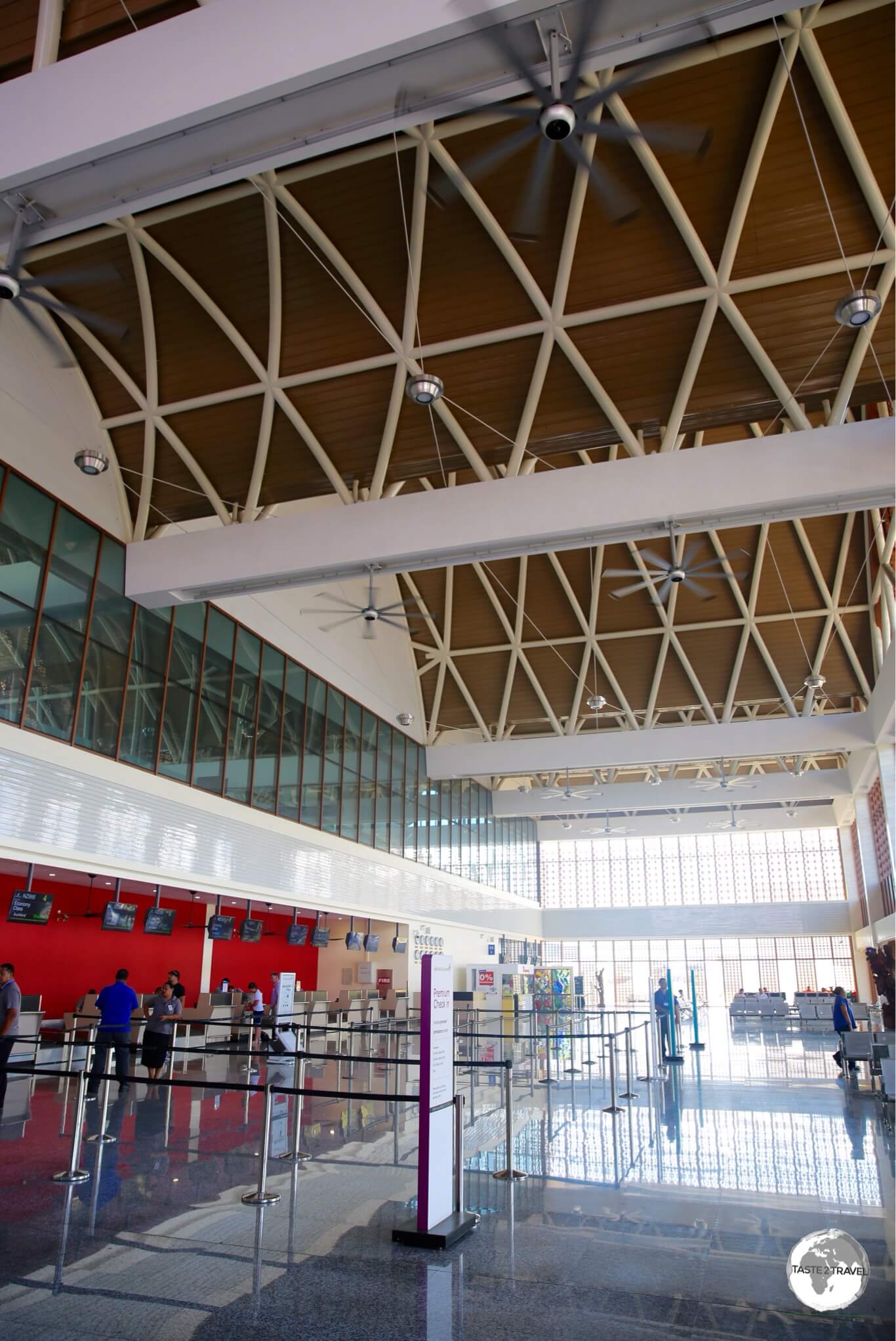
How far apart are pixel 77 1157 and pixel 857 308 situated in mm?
12258

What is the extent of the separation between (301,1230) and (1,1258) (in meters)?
1.99

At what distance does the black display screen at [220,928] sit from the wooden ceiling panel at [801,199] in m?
16.5

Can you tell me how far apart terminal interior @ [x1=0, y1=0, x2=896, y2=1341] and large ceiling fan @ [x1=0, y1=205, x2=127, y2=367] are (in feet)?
0.20

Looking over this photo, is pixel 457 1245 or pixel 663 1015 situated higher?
pixel 663 1015

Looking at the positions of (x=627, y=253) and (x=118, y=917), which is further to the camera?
(x=118, y=917)

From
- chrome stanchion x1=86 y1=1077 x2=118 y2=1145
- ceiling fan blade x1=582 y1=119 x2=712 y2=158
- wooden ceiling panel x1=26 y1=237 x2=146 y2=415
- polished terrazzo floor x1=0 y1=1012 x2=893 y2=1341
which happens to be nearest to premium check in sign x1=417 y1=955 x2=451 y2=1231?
polished terrazzo floor x1=0 y1=1012 x2=893 y2=1341

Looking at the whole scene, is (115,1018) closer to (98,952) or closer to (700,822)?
(98,952)

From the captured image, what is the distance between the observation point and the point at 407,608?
27.5 metres

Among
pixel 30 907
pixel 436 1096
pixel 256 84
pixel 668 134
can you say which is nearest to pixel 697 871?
pixel 30 907

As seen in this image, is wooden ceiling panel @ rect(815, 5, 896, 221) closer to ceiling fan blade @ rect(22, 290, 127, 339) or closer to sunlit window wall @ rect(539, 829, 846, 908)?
ceiling fan blade @ rect(22, 290, 127, 339)

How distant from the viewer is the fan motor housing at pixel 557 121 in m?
6.71

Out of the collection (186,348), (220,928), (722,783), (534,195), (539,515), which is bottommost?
(220,928)

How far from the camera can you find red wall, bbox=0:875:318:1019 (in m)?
19.0

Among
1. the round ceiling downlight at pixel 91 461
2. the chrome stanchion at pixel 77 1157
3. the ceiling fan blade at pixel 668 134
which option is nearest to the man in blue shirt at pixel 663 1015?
the chrome stanchion at pixel 77 1157
